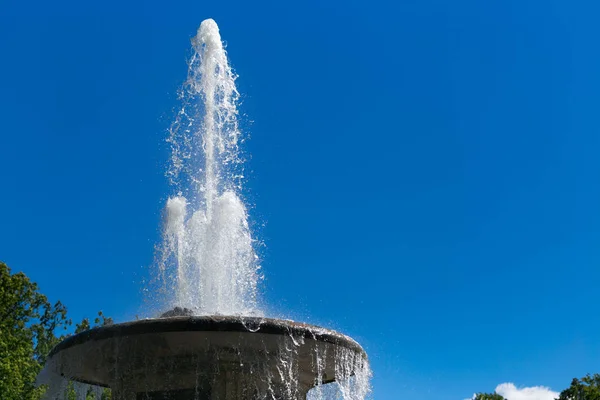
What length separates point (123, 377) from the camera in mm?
9602

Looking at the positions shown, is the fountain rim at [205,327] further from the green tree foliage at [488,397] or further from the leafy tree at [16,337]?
the green tree foliage at [488,397]

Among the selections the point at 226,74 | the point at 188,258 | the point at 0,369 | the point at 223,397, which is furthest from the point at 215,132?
the point at 0,369

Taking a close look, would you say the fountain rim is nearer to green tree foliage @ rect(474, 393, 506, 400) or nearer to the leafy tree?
the leafy tree

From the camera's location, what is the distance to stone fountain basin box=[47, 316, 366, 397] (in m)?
8.65

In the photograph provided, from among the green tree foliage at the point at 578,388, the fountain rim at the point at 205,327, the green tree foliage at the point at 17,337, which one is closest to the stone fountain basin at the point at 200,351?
the fountain rim at the point at 205,327

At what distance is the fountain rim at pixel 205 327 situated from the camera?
8.52 m

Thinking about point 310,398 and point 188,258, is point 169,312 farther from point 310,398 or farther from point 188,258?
point 188,258

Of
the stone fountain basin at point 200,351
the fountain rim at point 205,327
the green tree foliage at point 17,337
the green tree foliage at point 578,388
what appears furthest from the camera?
the green tree foliage at point 578,388

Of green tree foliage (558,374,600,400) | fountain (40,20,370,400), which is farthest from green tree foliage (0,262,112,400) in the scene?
green tree foliage (558,374,600,400)

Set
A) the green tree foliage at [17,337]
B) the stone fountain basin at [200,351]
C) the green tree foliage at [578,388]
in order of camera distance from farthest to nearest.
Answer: the green tree foliage at [578,388], the green tree foliage at [17,337], the stone fountain basin at [200,351]

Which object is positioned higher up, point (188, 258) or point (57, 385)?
point (188, 258)

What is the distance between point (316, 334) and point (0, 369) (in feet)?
58.2

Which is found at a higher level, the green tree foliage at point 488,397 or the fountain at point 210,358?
the green tree foliage at point 488,397

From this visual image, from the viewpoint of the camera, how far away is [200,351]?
356 inches
